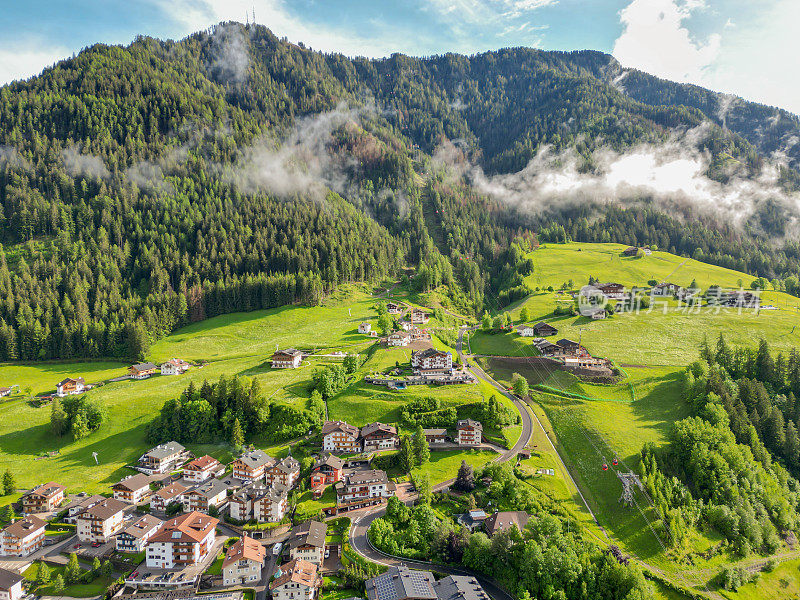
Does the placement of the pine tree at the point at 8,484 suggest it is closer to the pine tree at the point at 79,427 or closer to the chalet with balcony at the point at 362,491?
the pine tree at the point at 79,427

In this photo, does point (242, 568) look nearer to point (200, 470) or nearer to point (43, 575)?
point (43, 575)

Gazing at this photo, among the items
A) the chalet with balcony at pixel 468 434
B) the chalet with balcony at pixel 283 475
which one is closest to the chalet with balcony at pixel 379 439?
the chalet with balcony at pixel 468 434

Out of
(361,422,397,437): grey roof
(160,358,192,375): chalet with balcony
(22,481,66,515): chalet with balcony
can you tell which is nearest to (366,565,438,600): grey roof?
(361,422,397,437): grey roof

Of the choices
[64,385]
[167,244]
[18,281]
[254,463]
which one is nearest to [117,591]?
[254,463]

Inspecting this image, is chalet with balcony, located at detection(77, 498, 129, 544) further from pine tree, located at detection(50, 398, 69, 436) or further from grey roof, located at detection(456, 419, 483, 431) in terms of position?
grey roof, located at detection(456, 419, 483, 431)

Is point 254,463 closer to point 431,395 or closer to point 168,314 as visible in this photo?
point 431,395

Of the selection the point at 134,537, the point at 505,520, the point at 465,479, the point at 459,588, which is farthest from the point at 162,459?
the point at 505,520
